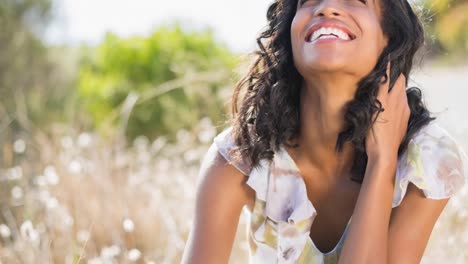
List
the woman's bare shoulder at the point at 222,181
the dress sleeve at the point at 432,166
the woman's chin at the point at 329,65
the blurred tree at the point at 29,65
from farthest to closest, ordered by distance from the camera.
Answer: the blurred tree at the point at 29,65 → the woman's bare shoulder at the point at 222,181 → the dress sleeve at the point at 432,166 → the woman's chin at the point at 329,65

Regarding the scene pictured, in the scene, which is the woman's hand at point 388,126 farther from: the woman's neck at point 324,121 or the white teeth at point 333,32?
the white teeth at point 333,32

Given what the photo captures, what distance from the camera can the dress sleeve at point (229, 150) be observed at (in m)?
2.69

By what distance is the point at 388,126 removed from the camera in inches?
101

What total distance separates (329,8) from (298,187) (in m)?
0.65

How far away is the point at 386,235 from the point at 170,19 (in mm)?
5336

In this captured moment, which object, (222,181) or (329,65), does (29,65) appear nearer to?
(222,181)

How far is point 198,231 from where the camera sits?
2646 mm

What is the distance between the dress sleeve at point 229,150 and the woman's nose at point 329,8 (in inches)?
22.1

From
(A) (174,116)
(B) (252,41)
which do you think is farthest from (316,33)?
(A) (174,116)

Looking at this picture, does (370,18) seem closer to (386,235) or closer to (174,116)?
(386,235)

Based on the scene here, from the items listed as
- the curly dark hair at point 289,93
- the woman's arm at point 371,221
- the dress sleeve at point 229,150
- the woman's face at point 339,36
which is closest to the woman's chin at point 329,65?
the woman's face at point 339,36

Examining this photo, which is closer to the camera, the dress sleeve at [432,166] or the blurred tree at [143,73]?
the dress sleeve at [432,166]

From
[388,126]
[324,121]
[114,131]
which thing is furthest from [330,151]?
[114,131]

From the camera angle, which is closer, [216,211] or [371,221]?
[371,221]
